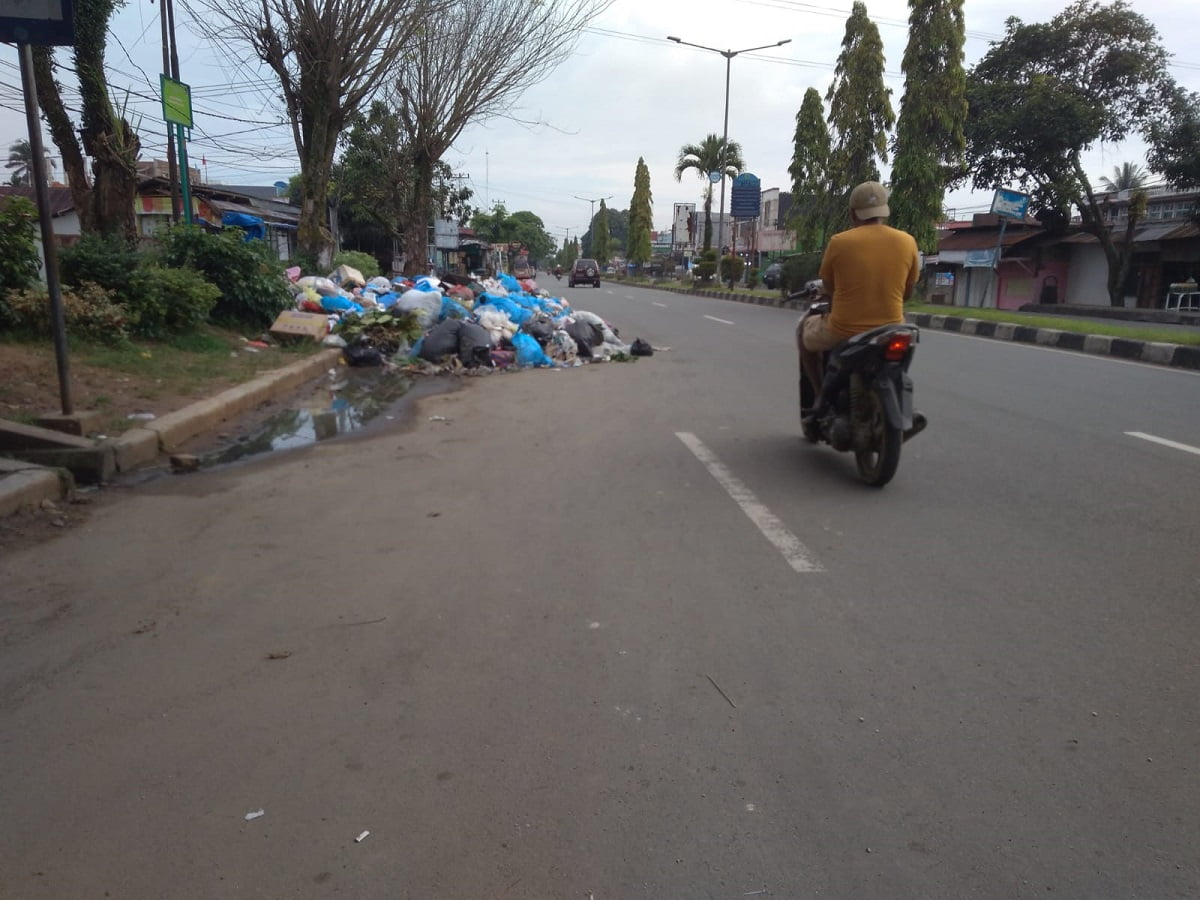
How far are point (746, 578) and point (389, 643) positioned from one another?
1.55 m

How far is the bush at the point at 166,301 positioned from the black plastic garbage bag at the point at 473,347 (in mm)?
2952

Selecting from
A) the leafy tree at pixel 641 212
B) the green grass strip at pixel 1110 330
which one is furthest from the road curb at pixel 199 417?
the leafy tree at pixel 641 212

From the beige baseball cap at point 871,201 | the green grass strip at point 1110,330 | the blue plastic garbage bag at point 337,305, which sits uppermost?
the beige baseball cap at point 871,201

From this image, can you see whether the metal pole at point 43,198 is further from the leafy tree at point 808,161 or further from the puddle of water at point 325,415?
the leafy tree at point 808,161

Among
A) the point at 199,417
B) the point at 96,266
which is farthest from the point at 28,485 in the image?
the point at 96,266

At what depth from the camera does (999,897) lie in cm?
215

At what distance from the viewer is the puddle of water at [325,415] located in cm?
710

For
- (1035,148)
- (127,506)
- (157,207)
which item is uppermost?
(1035,148)

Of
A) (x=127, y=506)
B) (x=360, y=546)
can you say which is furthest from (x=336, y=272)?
(x=360, y=546)

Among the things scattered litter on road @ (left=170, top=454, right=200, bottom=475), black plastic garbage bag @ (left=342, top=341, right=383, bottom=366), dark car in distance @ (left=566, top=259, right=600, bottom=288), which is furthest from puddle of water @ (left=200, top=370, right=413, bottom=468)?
dark car in distance @ (left=566, top=259, right=600, bottom=288)

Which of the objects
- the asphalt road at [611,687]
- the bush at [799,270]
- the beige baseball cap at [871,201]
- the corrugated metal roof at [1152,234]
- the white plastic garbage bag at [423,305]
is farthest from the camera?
the corrugated metal roof at [1152,234]

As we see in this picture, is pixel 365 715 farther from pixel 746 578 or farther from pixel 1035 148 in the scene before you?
pixel 1035 148

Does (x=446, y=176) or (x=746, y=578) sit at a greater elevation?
(x=446, y=176)

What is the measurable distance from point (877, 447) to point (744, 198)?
40412 millimetres
